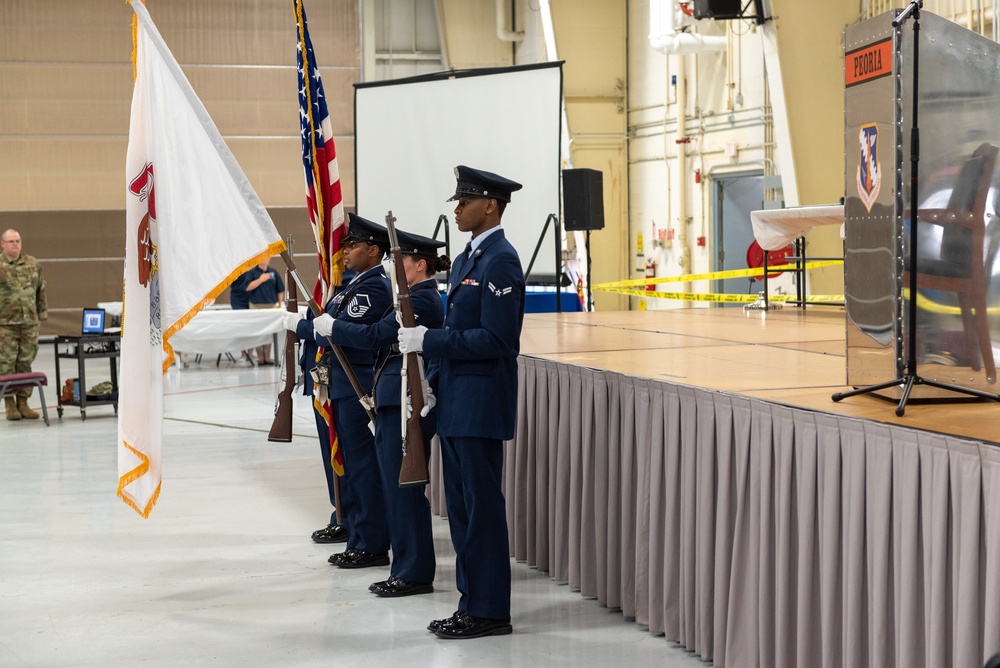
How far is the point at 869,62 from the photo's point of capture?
12.1ft

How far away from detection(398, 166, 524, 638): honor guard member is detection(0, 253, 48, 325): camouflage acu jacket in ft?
24.2

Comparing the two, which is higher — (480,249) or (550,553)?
(480,249)

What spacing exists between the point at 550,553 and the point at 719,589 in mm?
1540

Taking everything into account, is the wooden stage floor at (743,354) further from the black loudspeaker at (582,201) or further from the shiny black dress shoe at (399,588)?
the black loudspeaker at (582,201)

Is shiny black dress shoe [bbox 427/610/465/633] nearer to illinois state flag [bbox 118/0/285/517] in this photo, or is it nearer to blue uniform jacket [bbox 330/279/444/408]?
blue uniform jacket [bbox 330/279/444/408]

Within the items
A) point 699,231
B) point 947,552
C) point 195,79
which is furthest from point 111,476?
point 195,79

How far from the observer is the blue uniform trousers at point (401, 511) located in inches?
192

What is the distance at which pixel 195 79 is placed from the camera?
809 inches

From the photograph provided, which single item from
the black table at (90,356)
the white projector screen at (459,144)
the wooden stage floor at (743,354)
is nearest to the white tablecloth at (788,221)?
the wooden stage floor at (743,354)

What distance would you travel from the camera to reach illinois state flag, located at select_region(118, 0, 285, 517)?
458cm

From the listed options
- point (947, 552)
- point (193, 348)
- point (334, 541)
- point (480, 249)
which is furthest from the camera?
point (193, 348)

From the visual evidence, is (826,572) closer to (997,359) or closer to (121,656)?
(997,359)

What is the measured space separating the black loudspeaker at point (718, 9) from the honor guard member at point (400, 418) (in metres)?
8.10

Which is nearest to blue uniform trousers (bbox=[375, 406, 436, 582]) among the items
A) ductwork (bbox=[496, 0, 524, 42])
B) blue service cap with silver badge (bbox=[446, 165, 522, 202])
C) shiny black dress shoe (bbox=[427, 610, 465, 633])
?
shiny black dress shoe (bbox=[427, 610, 465, 633])
